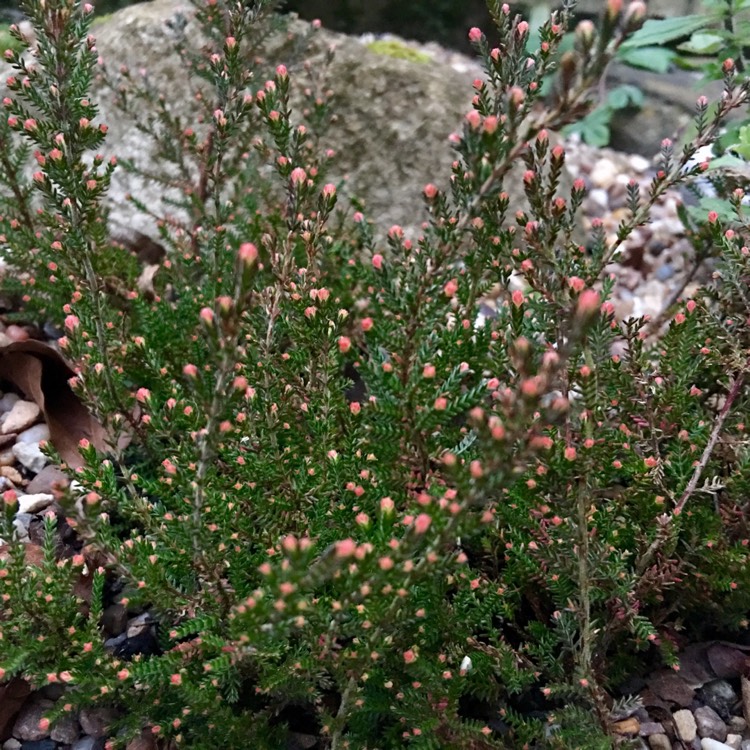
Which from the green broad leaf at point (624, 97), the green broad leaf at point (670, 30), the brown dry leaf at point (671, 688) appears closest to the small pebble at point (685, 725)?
the brown dry leaf at point (671, 688)

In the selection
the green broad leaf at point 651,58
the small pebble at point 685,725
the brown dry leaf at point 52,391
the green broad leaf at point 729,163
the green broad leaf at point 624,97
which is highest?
the green broad leaf at point 651,58

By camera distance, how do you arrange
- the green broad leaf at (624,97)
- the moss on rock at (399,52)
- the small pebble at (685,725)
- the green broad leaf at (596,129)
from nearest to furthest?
1. the small pebble at (685,725)
2. the moss on rock at (399,52)
3. the green broad leaf at (596,129)
4. the green broad leaf at (624,97)

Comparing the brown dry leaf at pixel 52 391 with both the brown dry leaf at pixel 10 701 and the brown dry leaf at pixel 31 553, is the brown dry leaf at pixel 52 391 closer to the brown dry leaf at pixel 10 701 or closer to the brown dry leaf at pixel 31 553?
the brown dry leaf at pixel 31 553

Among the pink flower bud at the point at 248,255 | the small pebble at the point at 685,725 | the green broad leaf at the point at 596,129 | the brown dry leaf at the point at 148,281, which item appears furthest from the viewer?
the green broad leaf at the point at 596,129

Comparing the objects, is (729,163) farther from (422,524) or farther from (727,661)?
(422,524)

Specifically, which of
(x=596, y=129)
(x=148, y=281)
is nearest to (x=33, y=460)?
(x=148, y=281)

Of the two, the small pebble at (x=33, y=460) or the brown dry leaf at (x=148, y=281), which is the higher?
the brown dry leaf at (x=148, y=281)
